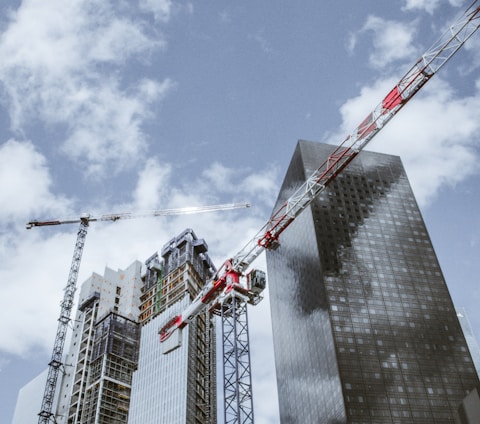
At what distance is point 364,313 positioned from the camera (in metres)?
154

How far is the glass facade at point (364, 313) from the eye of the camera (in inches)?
5482

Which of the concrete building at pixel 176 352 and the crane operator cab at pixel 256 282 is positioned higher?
the concrete building at pixel 176 352

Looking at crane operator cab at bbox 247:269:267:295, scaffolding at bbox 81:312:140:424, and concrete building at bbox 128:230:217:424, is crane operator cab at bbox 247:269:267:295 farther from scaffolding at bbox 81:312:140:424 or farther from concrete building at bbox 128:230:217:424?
scaffolding at bbox 81:312:140:424

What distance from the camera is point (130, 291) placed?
17662cm

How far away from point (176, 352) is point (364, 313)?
2009 inches

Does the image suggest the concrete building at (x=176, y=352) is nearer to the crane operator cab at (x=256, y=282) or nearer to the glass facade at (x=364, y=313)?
the glass facade at (x=364, y=313)

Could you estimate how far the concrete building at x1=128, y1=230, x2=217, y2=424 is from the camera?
131375mm

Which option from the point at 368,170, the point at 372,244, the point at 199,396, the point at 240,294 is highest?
the point at 368,170

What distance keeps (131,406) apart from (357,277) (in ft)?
227

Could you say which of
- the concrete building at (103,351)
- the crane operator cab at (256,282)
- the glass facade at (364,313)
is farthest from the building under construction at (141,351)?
the crane operator cab at (256,282)

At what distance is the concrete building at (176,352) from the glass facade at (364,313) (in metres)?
29.2

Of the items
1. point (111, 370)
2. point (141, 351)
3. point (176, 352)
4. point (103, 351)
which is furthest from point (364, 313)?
point (103, 351)

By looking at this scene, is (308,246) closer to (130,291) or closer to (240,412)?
(130,291)

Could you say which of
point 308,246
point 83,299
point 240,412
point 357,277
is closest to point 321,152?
point 308,246
